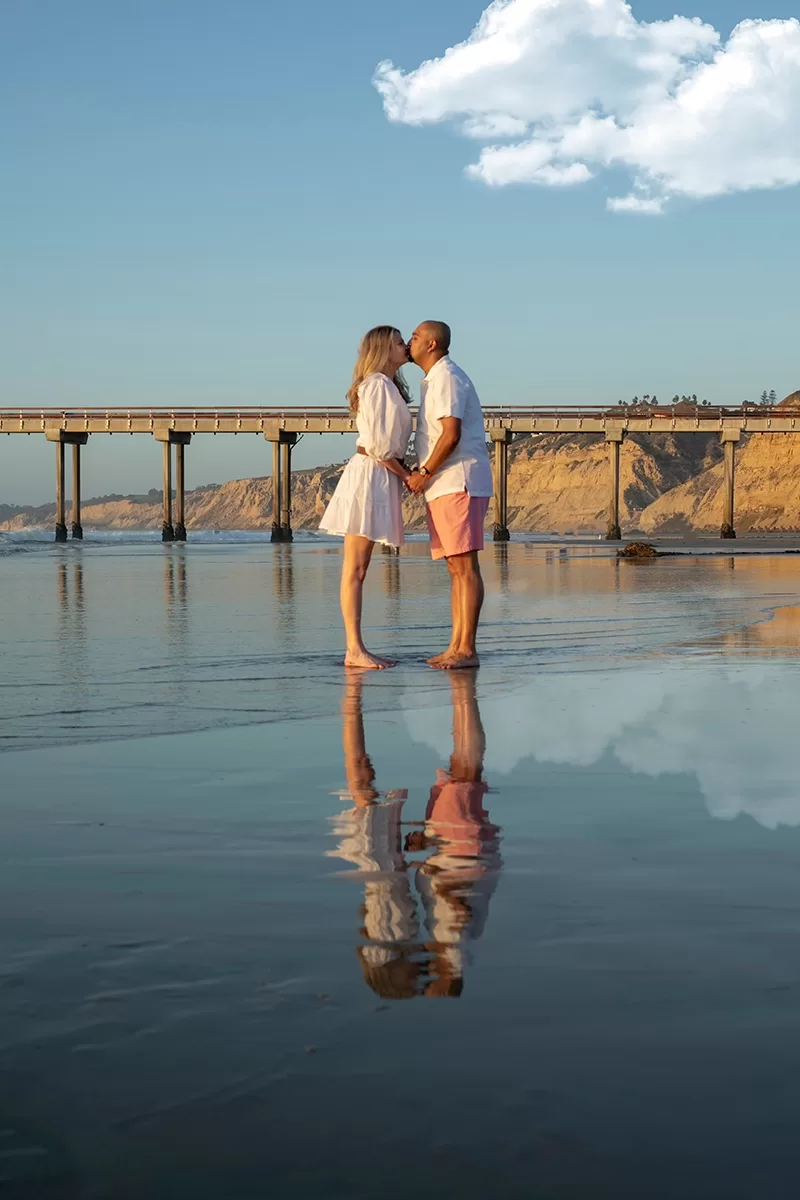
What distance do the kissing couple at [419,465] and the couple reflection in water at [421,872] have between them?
358cm

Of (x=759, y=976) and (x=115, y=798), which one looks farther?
(x=115, y=798)

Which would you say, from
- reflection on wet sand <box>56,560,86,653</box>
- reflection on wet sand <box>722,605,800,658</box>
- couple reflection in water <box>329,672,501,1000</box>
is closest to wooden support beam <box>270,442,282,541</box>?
reflection on wet sand <box>56,560,86,653</box>

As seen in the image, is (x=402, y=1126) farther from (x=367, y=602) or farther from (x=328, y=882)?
(x=367, y=602)

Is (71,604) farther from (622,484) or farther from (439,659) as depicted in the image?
(622,484)

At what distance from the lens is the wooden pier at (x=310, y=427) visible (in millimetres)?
56469

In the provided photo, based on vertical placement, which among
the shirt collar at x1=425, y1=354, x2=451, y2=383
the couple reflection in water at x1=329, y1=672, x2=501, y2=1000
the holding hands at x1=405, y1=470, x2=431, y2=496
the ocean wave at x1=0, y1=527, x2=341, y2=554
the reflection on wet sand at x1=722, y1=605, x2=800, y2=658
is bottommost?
the ocean wave at x1=0, y1=527, x2=341, y2=554

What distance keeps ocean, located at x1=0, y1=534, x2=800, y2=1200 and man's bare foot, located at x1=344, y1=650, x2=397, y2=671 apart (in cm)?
177

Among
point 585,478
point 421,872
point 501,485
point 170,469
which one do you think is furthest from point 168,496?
point 585,478

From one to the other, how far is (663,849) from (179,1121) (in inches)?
65.7

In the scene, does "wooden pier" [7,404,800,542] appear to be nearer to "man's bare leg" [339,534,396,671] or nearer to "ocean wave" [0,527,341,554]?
"ocean wave" [0,527,341,554]

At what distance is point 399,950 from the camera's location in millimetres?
2227

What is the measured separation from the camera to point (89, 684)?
6.61 m

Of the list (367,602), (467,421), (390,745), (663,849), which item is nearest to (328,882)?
(663,849)

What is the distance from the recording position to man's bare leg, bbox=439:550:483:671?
7637mm
